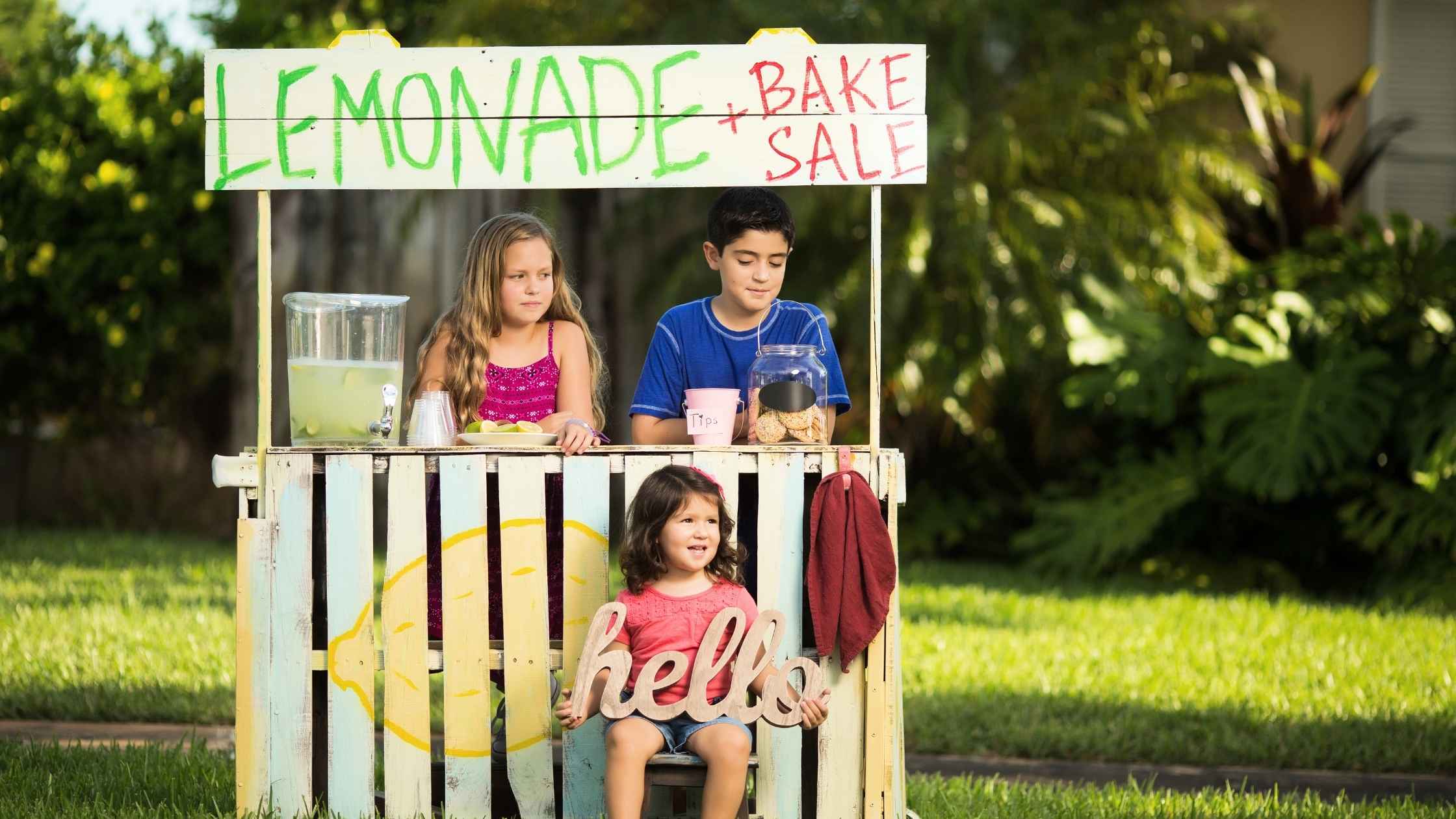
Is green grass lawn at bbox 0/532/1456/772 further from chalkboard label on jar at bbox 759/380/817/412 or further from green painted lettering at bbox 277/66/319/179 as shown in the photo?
green painted lettering at bbox 277/66/319/179

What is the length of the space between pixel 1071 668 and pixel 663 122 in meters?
3.30

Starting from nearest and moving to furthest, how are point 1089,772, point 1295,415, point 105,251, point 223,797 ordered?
point 223,797 → point 1089,772 → point 1295,415 → point 105,251

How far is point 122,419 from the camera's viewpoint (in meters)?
10.8

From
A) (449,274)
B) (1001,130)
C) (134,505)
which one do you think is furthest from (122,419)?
(1001,130)

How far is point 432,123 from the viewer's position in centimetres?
363

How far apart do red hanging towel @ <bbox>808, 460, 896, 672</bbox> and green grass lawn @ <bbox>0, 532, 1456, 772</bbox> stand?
1.71m

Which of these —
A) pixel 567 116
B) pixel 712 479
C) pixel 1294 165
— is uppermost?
pixel 1294 165

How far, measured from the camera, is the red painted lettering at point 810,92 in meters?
3.59

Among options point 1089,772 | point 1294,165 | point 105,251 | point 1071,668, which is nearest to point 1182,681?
point 1071,668

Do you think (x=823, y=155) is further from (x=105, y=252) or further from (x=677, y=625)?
(x=105, y=252)

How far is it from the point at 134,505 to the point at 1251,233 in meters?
7.71

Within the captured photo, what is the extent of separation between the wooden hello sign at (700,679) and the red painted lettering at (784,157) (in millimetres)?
1020

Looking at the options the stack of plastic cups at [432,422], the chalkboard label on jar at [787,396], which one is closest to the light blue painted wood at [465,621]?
the stack of plastic cups at [432,422]

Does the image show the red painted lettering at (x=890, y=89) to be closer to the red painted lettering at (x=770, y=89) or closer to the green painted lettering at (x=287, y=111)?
the red painted lettering at (x=770, y=89)
